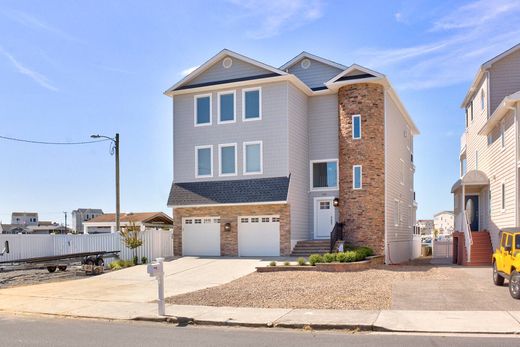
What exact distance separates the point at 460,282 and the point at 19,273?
705 inches

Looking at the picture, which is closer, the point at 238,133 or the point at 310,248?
the point at 310,248

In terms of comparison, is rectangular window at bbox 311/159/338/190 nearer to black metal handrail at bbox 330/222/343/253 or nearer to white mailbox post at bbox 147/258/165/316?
black metal handrail at bbox 330/222/343/253

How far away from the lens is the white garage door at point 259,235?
26.4m

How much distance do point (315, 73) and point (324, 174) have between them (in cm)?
558

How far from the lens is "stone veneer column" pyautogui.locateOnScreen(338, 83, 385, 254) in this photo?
83.9 feet

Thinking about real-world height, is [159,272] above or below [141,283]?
above

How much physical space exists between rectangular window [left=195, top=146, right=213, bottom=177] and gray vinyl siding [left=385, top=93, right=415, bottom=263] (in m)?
8.84

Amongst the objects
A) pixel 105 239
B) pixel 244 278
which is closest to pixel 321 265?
pixel 244 278

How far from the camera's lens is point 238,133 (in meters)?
27.4

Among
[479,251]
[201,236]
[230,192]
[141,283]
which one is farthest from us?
[201,236]

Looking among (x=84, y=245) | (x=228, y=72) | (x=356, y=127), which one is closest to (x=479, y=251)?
(x=356, y=127)

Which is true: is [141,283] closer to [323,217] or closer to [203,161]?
[203,161]

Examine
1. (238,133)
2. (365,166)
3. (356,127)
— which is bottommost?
(365,166)

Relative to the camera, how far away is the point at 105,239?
28.1 m
